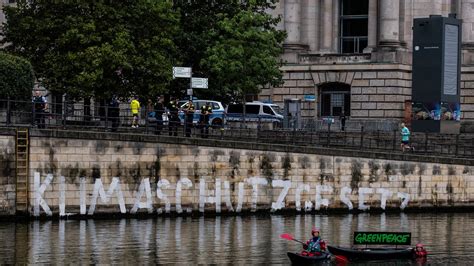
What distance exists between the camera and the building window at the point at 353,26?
10356 centimetres

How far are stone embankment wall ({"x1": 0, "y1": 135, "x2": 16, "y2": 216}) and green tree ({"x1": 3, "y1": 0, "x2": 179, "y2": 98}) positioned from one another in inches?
426

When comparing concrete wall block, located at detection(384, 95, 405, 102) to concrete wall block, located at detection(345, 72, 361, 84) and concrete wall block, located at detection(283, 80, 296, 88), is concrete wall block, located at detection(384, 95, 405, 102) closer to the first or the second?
concrete wall block, located at detection(345, 72, 361, 84)

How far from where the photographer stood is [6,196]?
61.6 meters

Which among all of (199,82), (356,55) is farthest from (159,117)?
(356,55)

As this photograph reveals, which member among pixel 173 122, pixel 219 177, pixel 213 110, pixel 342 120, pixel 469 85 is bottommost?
pixel 219 177

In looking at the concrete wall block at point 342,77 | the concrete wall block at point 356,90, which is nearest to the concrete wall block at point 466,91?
the concrete wall block at point 356,90

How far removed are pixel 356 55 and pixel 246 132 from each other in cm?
3109

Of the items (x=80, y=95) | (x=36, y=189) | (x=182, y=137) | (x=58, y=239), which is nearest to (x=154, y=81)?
(x=80, y=95)

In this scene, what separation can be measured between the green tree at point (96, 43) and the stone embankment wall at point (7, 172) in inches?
426

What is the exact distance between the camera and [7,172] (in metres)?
61.6

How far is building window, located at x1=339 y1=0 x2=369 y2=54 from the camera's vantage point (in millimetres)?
103562

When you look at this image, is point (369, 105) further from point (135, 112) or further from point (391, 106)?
point (135, 112)

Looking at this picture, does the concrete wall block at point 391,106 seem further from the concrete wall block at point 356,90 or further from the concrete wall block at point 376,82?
the concrete wall block at point 356,90

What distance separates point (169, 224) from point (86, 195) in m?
4.39
